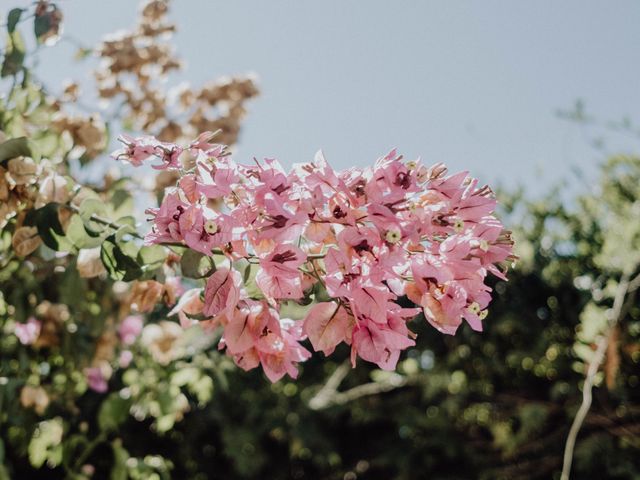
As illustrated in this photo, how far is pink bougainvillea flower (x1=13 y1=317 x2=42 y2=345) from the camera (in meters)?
1.46

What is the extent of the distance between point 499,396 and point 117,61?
4.95ft

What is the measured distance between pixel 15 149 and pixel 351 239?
0.45m

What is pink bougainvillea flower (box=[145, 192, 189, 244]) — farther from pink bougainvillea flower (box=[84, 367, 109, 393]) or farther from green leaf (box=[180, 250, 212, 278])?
pink bougainvillea flower (box=[84, 367, 109, 393])

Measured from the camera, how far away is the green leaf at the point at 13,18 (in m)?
1.00

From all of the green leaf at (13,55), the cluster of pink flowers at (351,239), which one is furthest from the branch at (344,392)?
the cluster of pink flowers at (351,239)

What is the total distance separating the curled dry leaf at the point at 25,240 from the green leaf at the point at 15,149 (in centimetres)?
9

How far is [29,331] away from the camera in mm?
1474

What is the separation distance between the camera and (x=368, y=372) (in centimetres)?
244

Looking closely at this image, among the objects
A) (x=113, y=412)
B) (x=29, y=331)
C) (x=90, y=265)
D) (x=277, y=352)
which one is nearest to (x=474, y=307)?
(x=277, y=352)

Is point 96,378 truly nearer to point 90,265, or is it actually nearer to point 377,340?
point 90,265

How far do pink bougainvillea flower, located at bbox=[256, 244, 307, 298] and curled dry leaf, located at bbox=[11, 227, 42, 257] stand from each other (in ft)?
1.16

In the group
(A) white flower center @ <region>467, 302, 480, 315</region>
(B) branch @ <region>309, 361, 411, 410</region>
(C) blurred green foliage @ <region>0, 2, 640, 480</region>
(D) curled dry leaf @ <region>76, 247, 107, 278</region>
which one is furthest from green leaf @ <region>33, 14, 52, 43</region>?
(B) branch @ <region>309, 361, 411, 410</region>

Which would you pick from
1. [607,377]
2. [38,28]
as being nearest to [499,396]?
[607,377]

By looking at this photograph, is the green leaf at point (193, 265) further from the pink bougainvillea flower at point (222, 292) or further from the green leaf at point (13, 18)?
the green leaf at point (13, 18)
